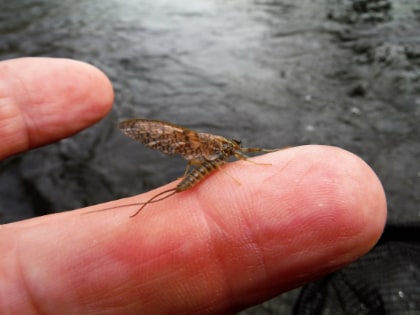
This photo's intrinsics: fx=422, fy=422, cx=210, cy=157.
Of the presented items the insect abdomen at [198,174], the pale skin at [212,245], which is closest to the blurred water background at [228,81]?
the pale skin at [212,245]

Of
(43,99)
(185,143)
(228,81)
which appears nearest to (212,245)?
(185,143)

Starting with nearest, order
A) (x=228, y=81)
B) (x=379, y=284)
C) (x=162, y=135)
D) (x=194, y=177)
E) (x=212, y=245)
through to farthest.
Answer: (x=212, y=245)
(x=194, y=177)
(x=162, y=135)
(x=379, y=284)
(x=228, y=81)

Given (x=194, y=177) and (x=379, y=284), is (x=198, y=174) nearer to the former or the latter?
(x=194, y=177)

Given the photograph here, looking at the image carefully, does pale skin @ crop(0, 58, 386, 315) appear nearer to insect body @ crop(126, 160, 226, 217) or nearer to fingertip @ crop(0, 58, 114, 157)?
insect body @ crop(126, 160, 226, 217)

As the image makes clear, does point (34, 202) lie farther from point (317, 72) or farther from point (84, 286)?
point (317, 72)

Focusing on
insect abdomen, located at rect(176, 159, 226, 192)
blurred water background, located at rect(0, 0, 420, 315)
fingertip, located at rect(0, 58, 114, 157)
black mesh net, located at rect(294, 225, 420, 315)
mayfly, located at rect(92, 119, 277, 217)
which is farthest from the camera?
blurred water background, located at rect(0, 0, 420, 315)

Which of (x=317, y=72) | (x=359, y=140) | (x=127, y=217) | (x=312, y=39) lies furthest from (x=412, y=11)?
(x=127, y=217)

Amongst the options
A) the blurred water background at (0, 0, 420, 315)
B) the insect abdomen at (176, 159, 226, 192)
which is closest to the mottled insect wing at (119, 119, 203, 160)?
the insect abdomen at (176, 159, 226, 192)
